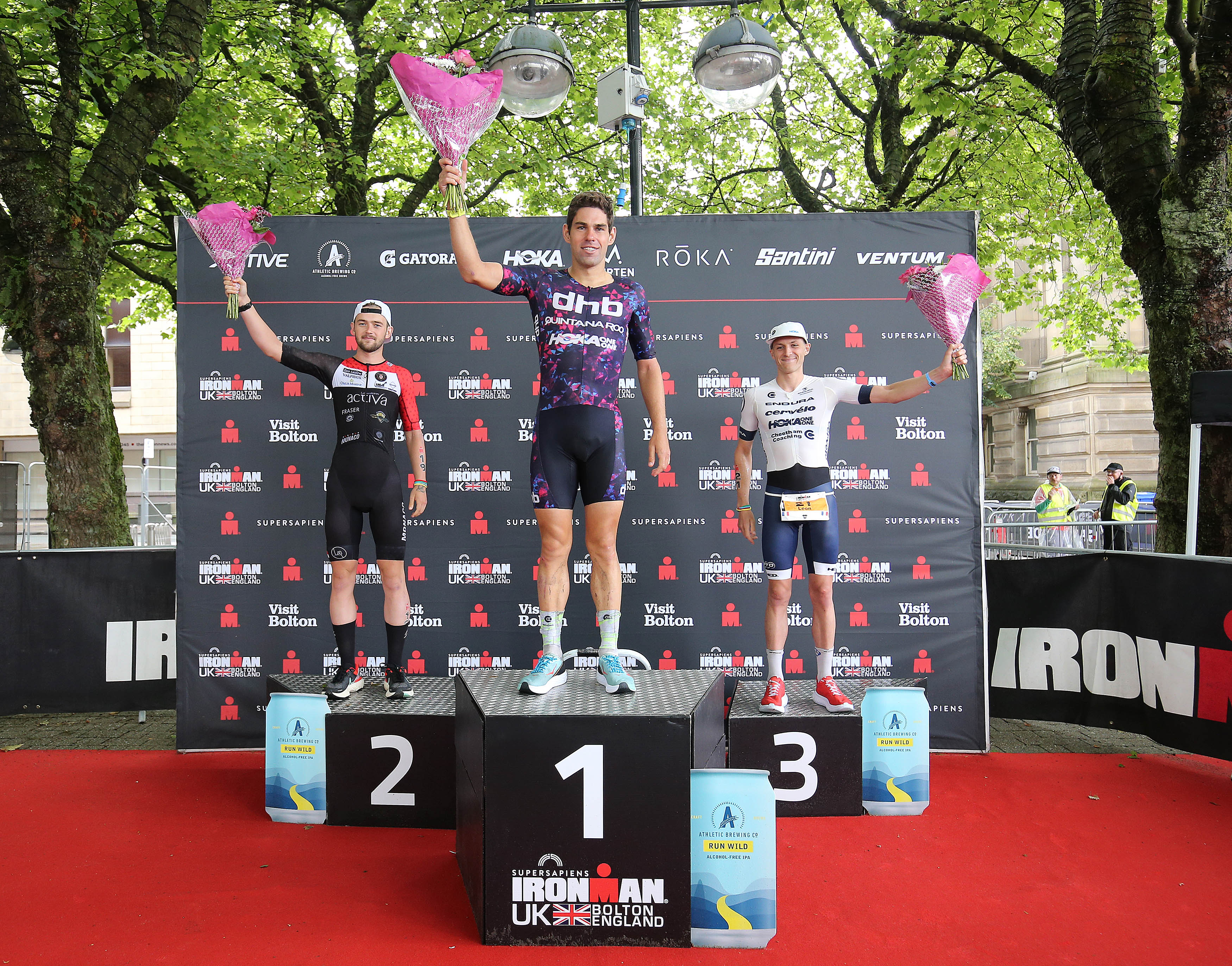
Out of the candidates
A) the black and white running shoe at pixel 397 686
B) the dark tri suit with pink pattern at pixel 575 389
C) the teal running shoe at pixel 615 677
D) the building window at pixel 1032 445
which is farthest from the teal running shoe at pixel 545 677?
the building window at pixel 1032 445

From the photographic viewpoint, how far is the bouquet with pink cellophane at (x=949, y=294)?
162 inches

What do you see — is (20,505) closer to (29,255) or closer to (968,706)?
(29,255)

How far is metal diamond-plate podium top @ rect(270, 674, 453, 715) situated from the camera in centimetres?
379

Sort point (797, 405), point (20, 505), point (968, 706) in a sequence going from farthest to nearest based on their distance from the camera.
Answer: point (20, 505) → point (968, 706) → point (797, 405)

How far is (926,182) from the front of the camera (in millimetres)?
10617

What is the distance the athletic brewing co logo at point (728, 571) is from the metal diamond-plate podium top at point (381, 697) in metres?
1.60

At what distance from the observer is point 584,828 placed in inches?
106

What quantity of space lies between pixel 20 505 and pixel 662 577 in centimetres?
1288

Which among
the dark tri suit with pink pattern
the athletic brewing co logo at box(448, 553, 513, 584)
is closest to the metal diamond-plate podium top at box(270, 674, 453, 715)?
the athletic brewing co logo at box(448, 553, 513, 584)

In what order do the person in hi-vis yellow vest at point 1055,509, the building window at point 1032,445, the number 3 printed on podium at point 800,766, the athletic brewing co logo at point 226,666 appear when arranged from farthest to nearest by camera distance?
1. the building window at point 1032,445
2. the person in hi-vis yellow vest at point 1055,509
3. the athletic brewing co logo at point 226,666
4. the number 3 printed on podium at point 800,766

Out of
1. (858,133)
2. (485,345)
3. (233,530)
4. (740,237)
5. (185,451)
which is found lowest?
(233,530)

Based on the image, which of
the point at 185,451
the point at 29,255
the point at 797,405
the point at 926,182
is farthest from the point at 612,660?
the point at 926,182

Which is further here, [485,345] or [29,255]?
[29,255]

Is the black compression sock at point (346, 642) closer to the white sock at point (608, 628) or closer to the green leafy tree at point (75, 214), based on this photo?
the white sock at point (608, 628)
